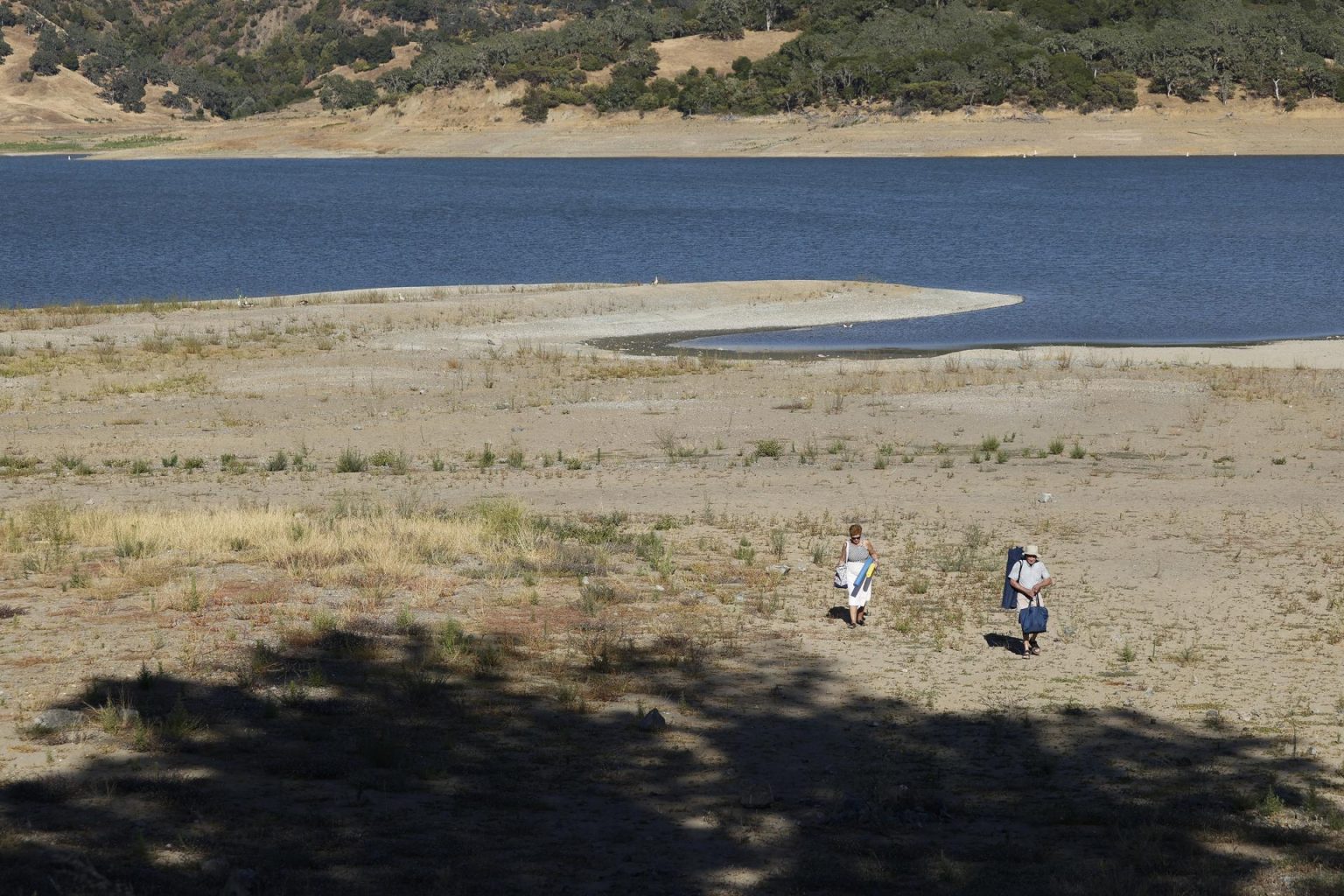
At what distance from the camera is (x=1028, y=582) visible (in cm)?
1495

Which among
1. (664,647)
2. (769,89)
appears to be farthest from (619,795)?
(769,89)

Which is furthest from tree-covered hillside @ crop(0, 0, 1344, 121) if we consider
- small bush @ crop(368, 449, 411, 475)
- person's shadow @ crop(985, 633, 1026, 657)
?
person's shadow @ crop(985, 633, 1026, 657)

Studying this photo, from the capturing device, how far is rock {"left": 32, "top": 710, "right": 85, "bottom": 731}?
11.1m

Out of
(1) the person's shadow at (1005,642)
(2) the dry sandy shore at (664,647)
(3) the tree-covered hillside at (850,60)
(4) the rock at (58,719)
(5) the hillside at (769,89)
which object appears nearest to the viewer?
(2) the dry sandy shore at (664,647)

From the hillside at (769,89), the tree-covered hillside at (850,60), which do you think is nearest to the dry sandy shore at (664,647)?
the hillside at (769,89)

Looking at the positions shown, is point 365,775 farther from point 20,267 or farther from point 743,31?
point 743,31

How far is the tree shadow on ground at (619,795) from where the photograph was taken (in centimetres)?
912

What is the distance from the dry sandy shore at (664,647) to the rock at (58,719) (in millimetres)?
→ 65

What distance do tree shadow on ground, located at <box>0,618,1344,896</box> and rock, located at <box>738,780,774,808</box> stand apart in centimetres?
2

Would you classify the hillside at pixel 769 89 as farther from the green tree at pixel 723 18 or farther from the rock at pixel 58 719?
the rock at pixel 58 719

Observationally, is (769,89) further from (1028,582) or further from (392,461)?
(1028,582)

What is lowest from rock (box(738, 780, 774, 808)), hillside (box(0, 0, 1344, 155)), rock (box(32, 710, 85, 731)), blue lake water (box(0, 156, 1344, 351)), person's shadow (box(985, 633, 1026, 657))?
blue lake water (box(0, 156, 1344, 351))

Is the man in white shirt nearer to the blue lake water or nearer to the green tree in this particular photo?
the blue lake water

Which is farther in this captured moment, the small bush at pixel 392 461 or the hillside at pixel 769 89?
the hillside at pixel 769 89
